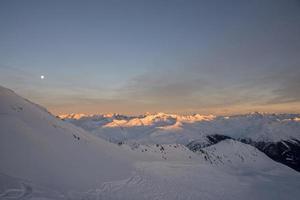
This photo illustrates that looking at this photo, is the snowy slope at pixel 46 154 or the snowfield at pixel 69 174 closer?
the snowfield at pixel 69 174

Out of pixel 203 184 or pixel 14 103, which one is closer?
pixel 203 184

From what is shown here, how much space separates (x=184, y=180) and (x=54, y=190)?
44.3 ft

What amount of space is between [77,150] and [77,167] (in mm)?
5006

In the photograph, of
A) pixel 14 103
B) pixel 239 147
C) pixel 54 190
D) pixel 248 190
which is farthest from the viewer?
pixel 239 147

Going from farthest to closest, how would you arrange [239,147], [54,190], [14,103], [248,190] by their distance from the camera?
[239,147] → [14,103] → [248,190] → [54,190]

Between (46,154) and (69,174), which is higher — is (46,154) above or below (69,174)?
above

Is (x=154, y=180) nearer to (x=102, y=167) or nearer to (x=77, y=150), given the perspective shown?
(x=102, y=167)

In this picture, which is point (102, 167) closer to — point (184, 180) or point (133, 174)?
point (133, 174)

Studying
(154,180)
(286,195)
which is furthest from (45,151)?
(286,195)

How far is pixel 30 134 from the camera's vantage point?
2502 centimetres

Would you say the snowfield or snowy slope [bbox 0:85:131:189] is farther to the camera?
snowy slope [bbox 0:85:131:189]

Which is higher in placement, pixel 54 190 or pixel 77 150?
pixel 77 150

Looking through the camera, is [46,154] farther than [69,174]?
Yes

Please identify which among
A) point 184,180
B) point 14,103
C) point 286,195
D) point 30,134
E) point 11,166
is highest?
point 14,103
